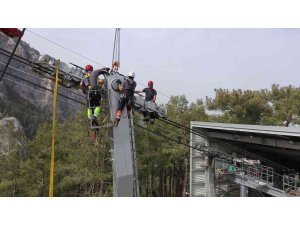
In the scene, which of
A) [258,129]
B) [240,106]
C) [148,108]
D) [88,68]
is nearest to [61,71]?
[88,68]

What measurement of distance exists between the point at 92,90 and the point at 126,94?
837mm

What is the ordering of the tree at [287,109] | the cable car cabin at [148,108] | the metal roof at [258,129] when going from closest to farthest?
the cable car cabin at [148,108], the metal roof at [258,129], the tree at [287,109]

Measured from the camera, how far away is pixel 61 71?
810 centimetres

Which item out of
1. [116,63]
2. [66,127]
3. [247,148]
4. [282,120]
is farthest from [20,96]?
[116,63]

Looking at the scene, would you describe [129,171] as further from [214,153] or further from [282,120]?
[282,120]

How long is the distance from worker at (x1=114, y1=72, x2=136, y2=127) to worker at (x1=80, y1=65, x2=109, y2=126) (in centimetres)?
48

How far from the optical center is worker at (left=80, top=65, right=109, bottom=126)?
26.8 ft

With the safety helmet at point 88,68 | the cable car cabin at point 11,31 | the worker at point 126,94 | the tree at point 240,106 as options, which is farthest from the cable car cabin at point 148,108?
the tree at point 240,106

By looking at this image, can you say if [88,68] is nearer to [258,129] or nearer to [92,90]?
[92,90]

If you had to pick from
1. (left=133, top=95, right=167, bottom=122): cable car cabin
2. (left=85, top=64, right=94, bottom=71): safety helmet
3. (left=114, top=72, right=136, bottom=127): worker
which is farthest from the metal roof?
(left=85, top=64, right=94, bottom=71): safety helmet

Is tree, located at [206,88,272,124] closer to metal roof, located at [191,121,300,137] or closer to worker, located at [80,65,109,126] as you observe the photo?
metal roof, located at [191,121,300,137]

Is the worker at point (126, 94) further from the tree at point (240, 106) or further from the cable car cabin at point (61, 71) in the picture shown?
the tree at point (240, 106)

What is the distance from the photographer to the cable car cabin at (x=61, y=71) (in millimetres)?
8055

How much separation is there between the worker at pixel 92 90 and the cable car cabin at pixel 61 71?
0.62 ft
